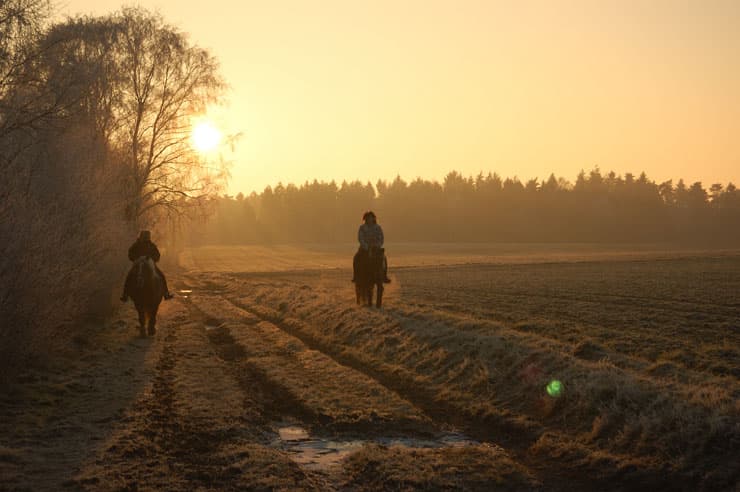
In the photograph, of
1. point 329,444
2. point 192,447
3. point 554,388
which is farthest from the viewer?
point 554,388

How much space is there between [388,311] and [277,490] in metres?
12.1

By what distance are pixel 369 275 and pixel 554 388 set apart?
34.5 ft

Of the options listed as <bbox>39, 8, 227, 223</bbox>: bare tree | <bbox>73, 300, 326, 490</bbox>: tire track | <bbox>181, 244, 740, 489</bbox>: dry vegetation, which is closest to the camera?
<bbox>73, 300, 326, 490</bbox>: tire track

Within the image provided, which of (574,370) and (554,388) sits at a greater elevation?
(574,370)

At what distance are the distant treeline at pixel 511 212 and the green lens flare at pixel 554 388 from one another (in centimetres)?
10835

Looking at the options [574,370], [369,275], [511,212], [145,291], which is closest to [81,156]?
[145,291]

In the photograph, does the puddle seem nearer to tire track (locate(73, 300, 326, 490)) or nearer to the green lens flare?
tire track (locate(73, 300, 326, 490))

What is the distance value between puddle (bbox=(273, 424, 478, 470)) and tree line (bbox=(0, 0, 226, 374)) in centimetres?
439

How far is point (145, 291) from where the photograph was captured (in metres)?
16.9

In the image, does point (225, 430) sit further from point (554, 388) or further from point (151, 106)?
point (151, 106)

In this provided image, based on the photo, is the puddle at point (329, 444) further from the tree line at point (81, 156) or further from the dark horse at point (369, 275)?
the dark horse at point (369, 275)

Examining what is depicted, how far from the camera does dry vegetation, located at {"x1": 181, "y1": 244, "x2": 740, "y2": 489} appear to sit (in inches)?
289

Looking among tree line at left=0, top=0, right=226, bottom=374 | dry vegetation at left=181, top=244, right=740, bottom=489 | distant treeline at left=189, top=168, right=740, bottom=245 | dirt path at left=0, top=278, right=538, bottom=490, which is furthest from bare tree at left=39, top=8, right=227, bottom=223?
distant treeline at left=189, top=168, right=740, bottom=245

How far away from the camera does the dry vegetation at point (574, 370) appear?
7.34 meters
